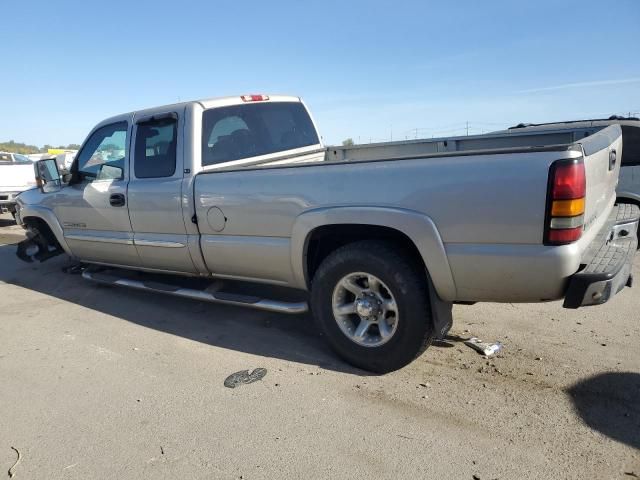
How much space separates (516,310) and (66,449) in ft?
11.9

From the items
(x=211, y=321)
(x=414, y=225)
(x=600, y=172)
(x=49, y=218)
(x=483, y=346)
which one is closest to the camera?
(x=414, y=225)

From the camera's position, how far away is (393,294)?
316 centimetres

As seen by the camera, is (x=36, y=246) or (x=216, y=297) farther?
(x=36, y=246)

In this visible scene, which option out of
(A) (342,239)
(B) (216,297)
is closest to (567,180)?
(A) (342,239)

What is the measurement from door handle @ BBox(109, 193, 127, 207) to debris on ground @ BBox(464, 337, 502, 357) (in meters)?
3.38

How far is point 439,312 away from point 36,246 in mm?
5793

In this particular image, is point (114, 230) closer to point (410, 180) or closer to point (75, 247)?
point (75, 247)

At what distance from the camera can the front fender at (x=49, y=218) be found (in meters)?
5.67

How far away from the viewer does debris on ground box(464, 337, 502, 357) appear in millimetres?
3544

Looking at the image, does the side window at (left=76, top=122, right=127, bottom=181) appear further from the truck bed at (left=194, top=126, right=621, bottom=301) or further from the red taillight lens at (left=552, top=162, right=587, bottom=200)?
the red taillight lens at (left=552, top=162, right=587, bottom=200)

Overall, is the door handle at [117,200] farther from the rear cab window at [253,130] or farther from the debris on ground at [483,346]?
the debris on ground at [483,346]

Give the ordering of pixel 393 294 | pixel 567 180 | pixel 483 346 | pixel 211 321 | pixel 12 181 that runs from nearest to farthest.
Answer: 1. pixel 567 180
2. pixel 393 294
3. pixel 483 346
4. pixel 211 321
5. pixel 12 181

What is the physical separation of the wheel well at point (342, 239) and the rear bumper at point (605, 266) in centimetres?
91

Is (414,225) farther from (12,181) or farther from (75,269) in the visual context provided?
(12,181)
